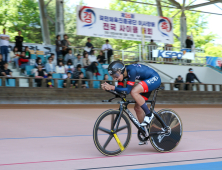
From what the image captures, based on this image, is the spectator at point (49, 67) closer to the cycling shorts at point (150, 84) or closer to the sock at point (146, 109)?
the cycling shorts at point (150, 84)

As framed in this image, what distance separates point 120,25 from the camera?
17.5m

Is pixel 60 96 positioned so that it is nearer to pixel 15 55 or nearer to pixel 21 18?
pixel 15 55

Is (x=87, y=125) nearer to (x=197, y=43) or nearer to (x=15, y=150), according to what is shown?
(x=15, y=150)

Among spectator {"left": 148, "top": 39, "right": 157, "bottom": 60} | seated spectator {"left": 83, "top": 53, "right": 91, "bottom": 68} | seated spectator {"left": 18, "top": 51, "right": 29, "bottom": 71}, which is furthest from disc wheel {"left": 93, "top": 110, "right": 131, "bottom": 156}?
spectator {"left": 148, "top": 39, "right": 157, "bottom": 60}

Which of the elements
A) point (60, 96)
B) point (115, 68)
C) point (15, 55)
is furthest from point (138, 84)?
point (15, 55)

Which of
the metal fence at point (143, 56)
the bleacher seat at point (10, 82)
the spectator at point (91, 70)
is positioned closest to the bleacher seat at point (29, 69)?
the bleacher seat at point (10, 82)

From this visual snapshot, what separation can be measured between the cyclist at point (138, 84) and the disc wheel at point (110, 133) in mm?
311

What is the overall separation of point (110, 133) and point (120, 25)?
1376 cm

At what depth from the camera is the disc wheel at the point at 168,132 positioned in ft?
15.5

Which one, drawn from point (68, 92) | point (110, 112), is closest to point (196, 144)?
point (110, 112)

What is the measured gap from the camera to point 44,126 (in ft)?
23.0

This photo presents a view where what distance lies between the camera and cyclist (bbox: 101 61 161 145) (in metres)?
4.29

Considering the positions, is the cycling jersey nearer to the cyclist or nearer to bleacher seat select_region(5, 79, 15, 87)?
the cyclist

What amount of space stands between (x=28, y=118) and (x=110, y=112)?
14.3 ft
